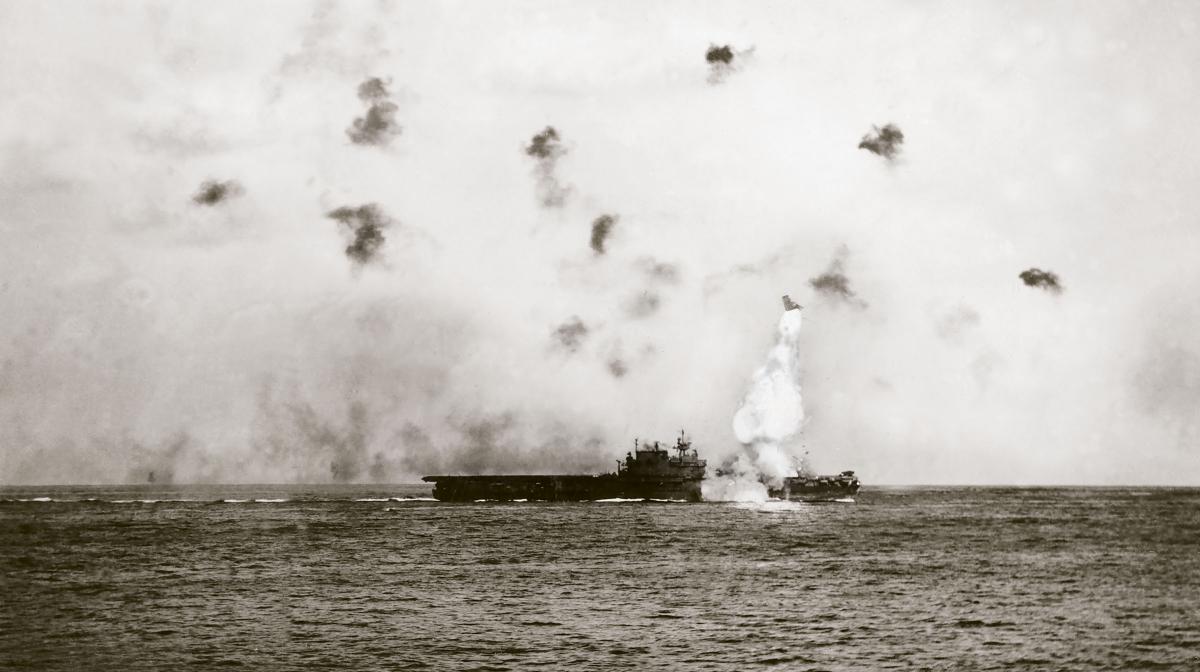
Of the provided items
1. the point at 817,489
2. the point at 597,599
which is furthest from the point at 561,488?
the point at 597,599

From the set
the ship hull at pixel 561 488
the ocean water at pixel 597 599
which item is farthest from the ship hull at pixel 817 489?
the ocean water at pixel 597 599

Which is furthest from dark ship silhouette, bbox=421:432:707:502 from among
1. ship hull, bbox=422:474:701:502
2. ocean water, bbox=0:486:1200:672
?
ocean water, bbox=0:486:1200:672

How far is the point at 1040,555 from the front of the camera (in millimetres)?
81250

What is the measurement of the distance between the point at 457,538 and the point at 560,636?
46.7 m

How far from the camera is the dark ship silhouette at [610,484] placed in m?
142

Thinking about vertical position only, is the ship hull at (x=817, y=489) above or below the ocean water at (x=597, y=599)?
above

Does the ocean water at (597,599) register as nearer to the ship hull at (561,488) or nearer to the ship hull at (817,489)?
the ship hull at (561,488)

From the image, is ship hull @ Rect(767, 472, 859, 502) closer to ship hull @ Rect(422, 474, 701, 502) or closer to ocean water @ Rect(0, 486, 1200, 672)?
ship hull @ Rect(422, 474, 701, 502)

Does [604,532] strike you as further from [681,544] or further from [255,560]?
[255,560]

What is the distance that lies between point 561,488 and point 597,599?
327 ft

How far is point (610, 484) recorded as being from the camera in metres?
147

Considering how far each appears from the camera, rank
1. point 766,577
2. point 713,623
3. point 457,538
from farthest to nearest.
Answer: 1. point 457,538
2. point 766,577
3. point 713,623

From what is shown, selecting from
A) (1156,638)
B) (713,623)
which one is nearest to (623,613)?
(713,623)

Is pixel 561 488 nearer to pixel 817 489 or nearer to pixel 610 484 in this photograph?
pixel 610 484
